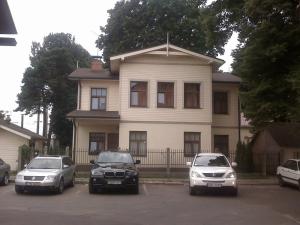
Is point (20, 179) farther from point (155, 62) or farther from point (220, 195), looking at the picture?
point (155, 62)

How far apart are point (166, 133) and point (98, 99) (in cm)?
566

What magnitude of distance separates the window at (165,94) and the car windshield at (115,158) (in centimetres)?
1156

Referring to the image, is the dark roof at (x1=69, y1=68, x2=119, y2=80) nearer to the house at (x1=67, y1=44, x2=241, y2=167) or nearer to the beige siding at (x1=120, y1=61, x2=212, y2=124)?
the house at (x1=67, y1=44, x2=241, y2=167)

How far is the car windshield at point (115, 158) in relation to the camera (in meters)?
21.6

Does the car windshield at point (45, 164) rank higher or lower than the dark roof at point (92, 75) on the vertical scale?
lower

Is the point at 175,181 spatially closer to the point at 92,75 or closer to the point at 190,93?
the point at 190,93

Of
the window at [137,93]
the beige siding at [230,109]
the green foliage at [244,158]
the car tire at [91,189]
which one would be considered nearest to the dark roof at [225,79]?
the beige siding at [230,109]

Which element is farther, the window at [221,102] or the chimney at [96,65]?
the chimney at [96,65]

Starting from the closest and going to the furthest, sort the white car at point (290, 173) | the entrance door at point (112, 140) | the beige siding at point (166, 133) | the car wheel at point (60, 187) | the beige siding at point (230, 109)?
the car wheel at point (60, 187) < the white car at point (290, 173) < the beige siding at point (166, 133) < the entrance door at point (112, 140) < the beige siding at point (230, 109)

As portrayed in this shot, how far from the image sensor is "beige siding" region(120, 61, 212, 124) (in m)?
32.9

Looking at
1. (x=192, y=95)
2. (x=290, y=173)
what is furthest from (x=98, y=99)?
(x=290, y=173)

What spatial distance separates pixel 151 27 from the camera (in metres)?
48.8

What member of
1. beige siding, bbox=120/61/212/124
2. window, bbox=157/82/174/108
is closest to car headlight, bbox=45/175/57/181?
beige siding, bbox=120/61/212/124

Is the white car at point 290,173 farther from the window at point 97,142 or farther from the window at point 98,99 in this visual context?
the window at point 98,99
